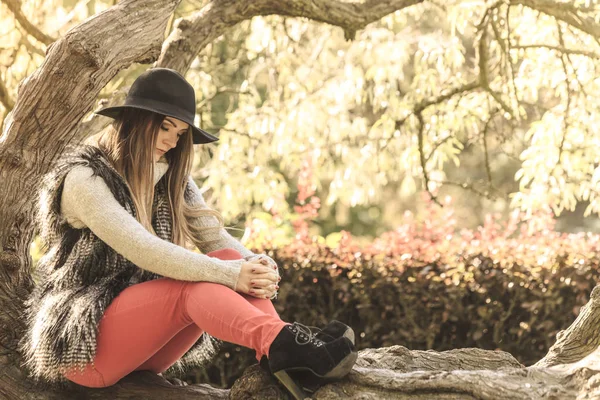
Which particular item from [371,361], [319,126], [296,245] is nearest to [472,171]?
[319,126]

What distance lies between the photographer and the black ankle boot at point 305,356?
221 centimetres

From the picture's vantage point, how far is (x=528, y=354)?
451 centimetres

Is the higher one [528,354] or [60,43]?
[60,43]

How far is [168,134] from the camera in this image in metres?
2.64

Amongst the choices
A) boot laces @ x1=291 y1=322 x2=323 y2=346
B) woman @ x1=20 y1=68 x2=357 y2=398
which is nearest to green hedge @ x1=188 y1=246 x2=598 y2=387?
woman @ x1=20 y1=68 x2=357 y2=398

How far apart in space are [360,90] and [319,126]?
0.51 meters

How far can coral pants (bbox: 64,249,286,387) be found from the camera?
2266mm

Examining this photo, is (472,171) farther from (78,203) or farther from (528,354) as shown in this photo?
(78,203)

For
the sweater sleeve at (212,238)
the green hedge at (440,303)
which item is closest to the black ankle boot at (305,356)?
the sweater sleeve at (212,238)

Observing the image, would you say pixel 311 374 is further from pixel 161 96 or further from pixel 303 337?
pixel 161 96

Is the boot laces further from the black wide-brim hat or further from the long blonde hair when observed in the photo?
the black wide-brim hat

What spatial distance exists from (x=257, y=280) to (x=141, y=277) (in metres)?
0.42

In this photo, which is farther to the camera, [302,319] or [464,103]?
[464,103]

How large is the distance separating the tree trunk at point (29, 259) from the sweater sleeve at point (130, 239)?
0.32 meters
